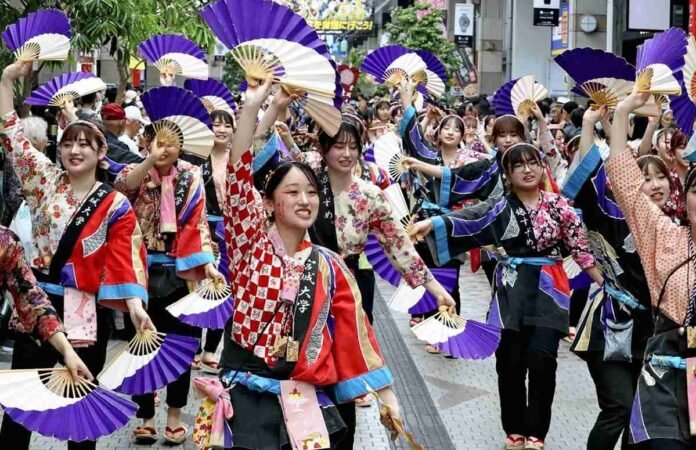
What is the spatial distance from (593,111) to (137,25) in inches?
197

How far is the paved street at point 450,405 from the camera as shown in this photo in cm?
761

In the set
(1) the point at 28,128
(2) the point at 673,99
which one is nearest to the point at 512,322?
(2) the point at 673,99

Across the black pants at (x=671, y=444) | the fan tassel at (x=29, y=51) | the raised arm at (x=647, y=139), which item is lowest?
the black pants at (x=671, y=444)

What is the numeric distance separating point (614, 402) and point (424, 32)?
86.2ft

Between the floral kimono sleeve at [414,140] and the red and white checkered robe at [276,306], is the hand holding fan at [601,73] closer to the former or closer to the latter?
the red and white checkered robe at [276,306]

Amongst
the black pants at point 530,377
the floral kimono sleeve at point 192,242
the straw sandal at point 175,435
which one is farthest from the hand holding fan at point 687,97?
the straw sandal at point 175,435

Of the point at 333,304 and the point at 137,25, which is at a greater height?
the point at 137,25

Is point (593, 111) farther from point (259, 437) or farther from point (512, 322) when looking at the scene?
point (259, 437)

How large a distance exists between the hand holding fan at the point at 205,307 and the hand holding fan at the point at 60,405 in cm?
222

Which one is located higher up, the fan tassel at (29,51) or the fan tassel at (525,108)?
the fan tassel at (29,51)

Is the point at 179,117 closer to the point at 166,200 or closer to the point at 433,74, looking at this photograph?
the point at 166,200

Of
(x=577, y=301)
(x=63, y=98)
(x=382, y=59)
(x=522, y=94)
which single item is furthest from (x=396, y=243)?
(x=577, y=301)

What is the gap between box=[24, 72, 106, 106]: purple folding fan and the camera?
8.04m

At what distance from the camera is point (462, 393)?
9.08 metres
